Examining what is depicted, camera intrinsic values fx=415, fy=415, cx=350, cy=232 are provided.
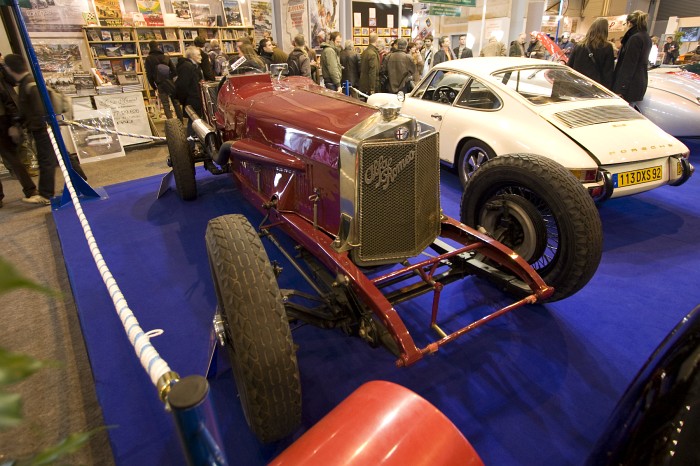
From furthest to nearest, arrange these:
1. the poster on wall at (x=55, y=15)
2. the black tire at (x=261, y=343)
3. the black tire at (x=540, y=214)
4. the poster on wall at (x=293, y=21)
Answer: the poster on wall at (x=293, y=21) < the poster on wall at (x=55, y=15) < the black tire at (x=540, y=214) < the black tire at (x=261, y=343)

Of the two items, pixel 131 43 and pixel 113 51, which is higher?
pixel 131 43

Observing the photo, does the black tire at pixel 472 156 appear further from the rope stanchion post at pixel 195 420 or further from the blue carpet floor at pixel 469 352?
the rope stanchion post at pixel 195 420

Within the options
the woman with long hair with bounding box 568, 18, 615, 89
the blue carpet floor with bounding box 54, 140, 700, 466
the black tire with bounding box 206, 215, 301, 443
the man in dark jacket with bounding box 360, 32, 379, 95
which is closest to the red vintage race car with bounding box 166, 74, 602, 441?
the black tire with bounding box 206, 215, 301, 443

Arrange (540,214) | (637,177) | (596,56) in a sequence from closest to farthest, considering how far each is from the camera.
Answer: (540,214) < (637,177) < (596,56)

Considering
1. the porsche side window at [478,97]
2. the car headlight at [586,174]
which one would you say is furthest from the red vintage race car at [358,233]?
the porsche side window at [478,97]

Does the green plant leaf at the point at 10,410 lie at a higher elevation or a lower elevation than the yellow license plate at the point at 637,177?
higher

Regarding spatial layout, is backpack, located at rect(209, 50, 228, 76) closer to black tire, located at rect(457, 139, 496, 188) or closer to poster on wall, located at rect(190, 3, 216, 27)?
poster on wall, located at rect(190, 3, 216, 27)

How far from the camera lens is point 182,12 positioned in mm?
9539

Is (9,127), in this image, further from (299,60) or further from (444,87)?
(444,87)

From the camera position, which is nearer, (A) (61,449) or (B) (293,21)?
(A) (61,449)

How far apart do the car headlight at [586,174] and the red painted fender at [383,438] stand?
3.15 metres

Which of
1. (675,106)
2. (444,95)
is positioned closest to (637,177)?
(444,95)

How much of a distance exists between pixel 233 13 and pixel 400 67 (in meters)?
4.46

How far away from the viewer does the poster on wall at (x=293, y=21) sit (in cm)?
1076
